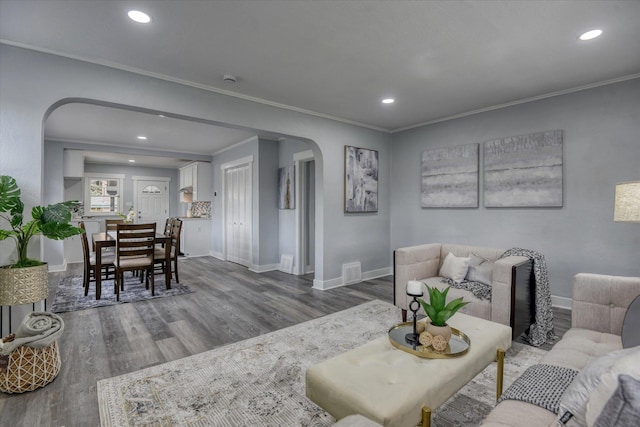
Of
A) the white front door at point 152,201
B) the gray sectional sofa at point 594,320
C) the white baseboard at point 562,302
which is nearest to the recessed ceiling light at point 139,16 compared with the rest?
the gray sectional sofa at point 594,320

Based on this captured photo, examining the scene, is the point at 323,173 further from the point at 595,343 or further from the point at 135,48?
the point at 595,343

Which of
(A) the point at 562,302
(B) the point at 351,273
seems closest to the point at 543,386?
(A) the point at 562,302

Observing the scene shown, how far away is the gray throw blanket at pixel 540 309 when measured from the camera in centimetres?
285

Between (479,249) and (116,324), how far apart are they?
4.07 meters

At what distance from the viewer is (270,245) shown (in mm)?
6246

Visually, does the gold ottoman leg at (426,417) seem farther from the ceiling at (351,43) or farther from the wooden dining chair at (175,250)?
the wooden dining chair at (175,250)

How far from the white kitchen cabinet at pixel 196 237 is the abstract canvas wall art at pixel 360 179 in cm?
459

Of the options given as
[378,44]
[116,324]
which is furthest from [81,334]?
[378,44]

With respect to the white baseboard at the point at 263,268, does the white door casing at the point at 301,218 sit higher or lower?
higher

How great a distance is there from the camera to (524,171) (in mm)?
4027

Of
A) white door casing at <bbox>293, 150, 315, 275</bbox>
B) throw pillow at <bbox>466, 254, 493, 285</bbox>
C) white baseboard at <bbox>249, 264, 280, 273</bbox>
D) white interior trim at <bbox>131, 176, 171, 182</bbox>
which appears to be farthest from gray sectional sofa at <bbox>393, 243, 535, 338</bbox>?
white interior trim at <bbox>131, 176, 171, 182</bbox>

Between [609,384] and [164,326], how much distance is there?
357 cm

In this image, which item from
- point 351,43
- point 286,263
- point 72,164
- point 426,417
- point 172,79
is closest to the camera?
point 426,417

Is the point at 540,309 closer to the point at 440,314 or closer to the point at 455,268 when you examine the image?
the point at 455,268
